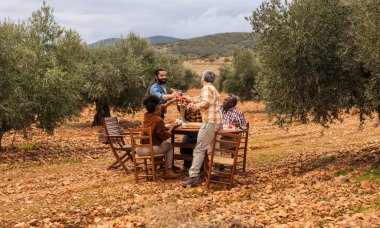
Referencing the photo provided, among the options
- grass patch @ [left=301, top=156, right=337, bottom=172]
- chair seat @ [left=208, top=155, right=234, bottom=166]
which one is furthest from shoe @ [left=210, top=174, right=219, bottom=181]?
grass patch @ [left=301, top=156, right=337, bottom=172]

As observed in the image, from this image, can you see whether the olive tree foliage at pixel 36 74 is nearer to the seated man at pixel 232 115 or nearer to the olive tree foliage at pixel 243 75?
the seated man at pixel 232 115

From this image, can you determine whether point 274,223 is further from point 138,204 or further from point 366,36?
point 366,36

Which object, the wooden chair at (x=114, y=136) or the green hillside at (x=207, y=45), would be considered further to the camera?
the green hillside at (x=207, y=45)

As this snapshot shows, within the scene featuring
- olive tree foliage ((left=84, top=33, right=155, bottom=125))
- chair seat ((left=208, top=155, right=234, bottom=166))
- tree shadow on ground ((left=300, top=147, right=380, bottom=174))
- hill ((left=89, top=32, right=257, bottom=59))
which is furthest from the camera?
hill ((left=89, top=32, right=257, bottom=59))

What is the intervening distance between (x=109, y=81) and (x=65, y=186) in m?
15.6

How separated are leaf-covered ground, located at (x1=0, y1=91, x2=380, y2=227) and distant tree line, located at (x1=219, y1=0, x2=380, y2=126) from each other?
161 centimetres

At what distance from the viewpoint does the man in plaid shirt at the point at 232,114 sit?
1217cm

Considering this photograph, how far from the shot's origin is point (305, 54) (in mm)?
10906

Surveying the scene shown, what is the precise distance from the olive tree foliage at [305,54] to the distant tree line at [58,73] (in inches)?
327

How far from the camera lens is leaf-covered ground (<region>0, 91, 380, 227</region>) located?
7.38 m

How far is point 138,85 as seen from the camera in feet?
89.2

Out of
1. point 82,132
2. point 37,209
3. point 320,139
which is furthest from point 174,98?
point 82,132

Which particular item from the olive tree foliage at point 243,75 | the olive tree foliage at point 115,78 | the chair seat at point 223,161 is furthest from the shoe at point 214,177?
the olive tree foliage at point 243,75

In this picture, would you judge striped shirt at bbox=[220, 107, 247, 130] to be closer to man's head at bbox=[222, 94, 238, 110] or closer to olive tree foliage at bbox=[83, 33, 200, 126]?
man's head at bbox=[222, 94, 238, 110]
